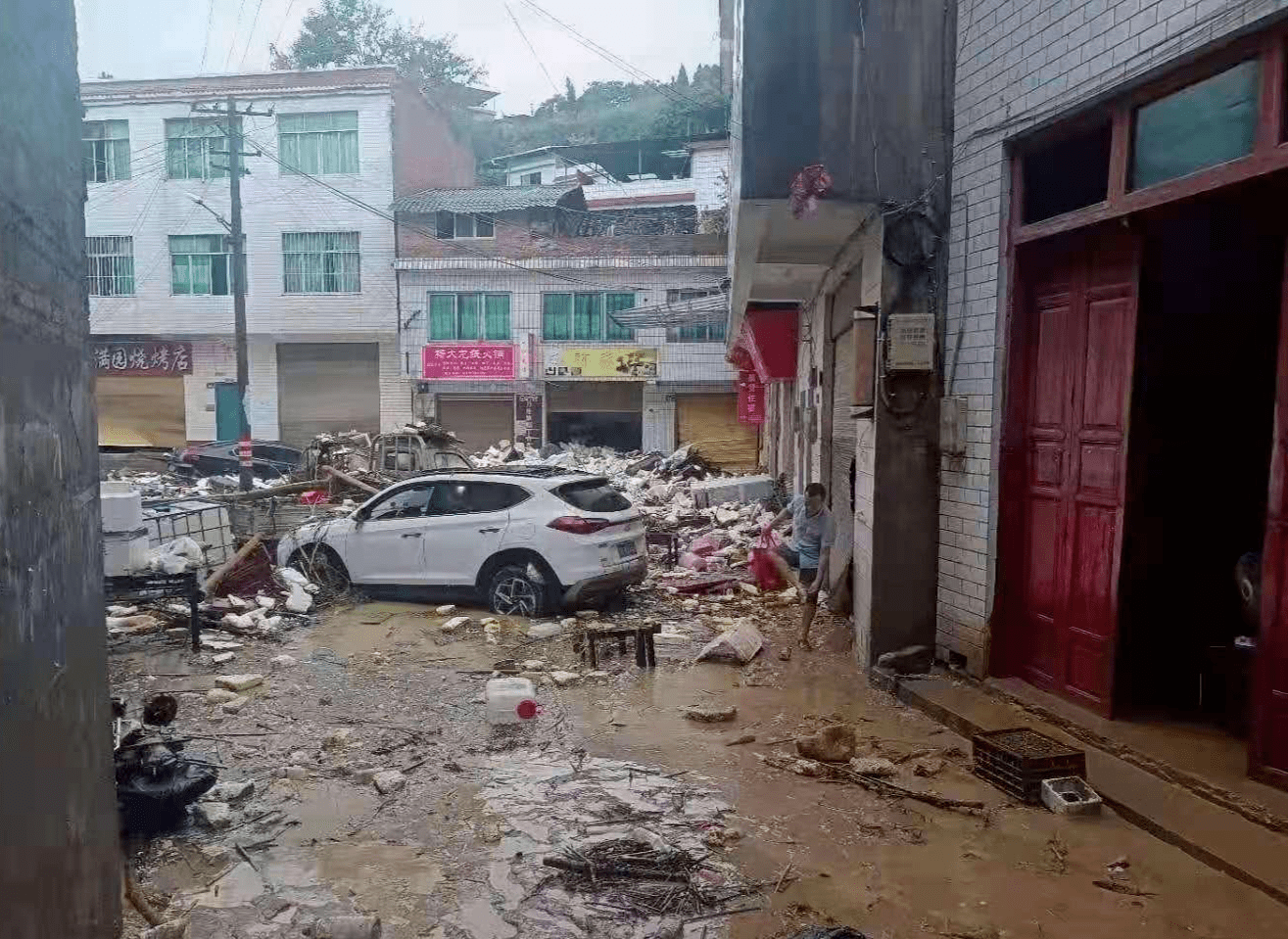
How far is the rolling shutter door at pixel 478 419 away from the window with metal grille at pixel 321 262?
5.02 metres

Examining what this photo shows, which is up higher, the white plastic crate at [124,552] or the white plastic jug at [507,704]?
the white plastic crate at [124,552]

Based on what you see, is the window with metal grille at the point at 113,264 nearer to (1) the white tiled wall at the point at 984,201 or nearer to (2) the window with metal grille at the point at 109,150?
(2) the window with metal grille at the point at 109,150

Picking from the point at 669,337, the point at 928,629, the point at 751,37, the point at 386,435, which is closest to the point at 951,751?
the point at 928,629

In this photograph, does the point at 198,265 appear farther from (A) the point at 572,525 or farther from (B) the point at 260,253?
(A) the point at 572,525

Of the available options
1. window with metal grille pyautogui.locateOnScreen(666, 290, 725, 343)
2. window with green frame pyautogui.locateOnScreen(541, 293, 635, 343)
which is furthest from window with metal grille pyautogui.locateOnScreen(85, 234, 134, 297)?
window with metal grille pyautogui.locateOnScreen(666, 290, 725, 343)

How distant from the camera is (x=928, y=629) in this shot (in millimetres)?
6629

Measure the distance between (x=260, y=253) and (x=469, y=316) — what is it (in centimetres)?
773

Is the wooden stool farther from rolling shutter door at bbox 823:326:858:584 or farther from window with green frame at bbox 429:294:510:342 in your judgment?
window with green frame at bbox 429:294:510:342

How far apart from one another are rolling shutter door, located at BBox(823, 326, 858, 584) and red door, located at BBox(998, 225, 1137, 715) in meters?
2.71

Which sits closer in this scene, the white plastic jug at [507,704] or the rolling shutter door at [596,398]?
the white plastic jug at [507,704]

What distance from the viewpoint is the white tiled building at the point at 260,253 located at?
1141 inches

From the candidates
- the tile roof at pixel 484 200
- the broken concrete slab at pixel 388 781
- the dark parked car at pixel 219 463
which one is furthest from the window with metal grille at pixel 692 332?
the broken concrete slab at pixel 388 781

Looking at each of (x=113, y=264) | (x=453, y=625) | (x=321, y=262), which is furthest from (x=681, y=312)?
(x=113, y=264)

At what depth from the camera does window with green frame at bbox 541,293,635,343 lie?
91.8 feet
